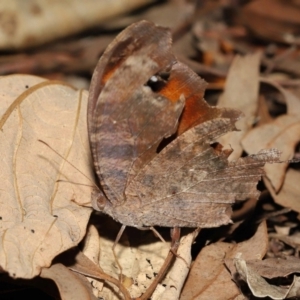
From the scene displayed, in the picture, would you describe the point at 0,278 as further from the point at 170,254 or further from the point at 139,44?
the point at 139,44

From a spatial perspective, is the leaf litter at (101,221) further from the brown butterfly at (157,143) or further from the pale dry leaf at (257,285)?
the brown butterfly at (157,143)

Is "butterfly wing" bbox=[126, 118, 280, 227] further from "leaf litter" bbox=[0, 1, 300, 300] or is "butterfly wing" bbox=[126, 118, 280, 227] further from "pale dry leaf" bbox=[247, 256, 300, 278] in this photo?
"pale dry leaf" bbox=[247, 256, 300, 278]

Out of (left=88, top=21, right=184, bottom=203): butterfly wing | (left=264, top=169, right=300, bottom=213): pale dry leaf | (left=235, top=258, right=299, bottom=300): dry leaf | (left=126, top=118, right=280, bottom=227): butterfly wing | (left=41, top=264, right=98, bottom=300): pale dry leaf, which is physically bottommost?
Answer: (left=235, top=258, right=299, bottom=300): dry leaf

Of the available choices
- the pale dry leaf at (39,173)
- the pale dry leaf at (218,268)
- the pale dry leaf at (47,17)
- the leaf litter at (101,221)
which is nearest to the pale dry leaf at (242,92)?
the leaf litter at (101,221)

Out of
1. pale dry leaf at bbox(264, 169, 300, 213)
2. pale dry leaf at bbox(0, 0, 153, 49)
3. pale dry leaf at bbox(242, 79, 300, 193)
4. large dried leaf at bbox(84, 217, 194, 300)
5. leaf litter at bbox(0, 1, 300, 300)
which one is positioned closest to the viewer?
leaf litter at bbox(0, 1, 300, 300)

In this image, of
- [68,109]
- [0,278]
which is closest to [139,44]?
[68,109]

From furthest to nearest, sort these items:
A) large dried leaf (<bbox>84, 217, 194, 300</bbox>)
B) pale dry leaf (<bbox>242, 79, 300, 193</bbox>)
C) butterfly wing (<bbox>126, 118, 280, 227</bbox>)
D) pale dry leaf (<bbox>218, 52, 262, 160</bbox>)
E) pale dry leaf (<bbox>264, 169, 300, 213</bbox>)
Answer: pale dry leaf (<bbox>218, 52, 262, 160</bbox>)
pale dry leaf (<bbox>242, 79, 300, 193</bbox>)
pale dry leaf (<bbox>264, 169, 300, 213</bbox>)
butterfly wing (<bbox>126, 118, 280, 227</bbox>)
large dried leaf (<bbox>84, 217, 194, 300</bbox>)

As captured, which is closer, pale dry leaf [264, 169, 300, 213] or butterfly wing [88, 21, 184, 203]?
butterfly wing [88, 21, 184, 203]

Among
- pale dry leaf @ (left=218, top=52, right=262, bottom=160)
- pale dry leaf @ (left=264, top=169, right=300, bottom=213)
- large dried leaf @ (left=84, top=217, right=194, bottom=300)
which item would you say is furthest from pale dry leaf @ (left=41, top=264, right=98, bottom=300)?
pale dry leaf @ (left=218, top=52, right=262, bottom=160)

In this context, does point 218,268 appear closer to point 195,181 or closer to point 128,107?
point 195,181

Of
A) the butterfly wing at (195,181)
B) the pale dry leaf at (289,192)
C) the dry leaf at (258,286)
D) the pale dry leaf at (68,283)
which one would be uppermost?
the butterfly wing at (195,181)
